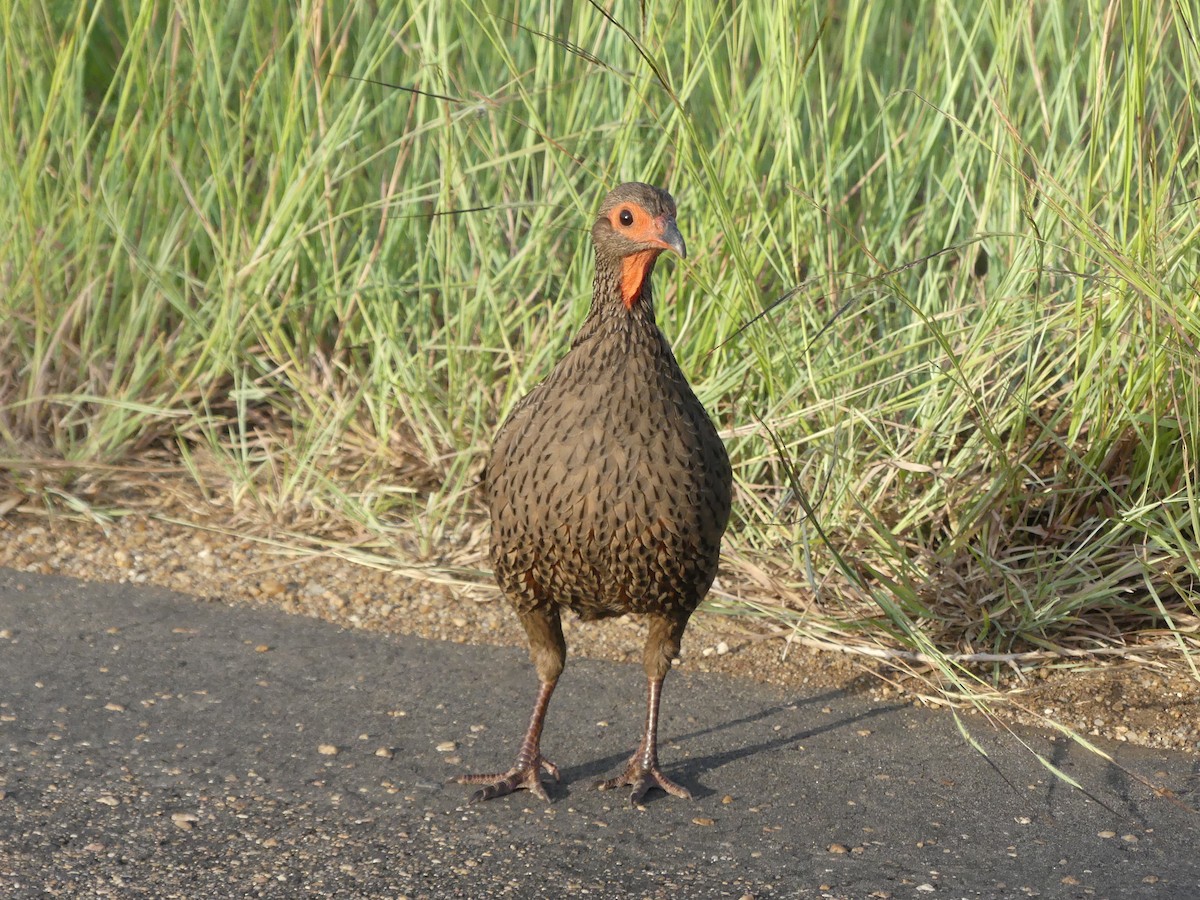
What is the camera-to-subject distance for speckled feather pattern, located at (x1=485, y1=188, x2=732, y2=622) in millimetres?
3203

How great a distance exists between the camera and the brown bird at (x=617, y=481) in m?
3.21

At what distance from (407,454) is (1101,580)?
2.24 meters

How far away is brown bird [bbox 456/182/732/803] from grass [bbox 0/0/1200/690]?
0.65 m

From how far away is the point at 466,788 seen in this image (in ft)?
11.1

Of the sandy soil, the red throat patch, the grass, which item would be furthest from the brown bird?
the sandy soil

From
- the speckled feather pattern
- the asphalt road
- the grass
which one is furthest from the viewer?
the grass

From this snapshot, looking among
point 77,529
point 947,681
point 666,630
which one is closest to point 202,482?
point 77,529

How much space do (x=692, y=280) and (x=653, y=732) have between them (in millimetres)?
1751

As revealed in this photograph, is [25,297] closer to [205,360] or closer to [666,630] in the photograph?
[205,360]

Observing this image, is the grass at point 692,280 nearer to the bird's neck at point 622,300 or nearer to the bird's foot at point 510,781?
the bird's neck at point 622,300

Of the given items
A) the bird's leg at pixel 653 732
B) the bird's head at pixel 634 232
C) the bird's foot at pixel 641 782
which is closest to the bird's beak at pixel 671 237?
the bird's head at pixel 634 232

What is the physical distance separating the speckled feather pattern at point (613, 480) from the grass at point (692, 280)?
73 centimetres

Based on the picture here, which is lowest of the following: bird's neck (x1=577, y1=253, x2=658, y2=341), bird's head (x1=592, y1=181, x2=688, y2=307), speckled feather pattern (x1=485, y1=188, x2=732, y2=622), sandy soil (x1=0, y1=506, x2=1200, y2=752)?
sandy soil (x1=0, y1=506, x2=1200, y2=752)

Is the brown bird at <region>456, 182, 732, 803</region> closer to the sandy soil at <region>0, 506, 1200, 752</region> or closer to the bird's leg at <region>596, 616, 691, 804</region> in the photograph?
the bird's leg at <region>596, 616, 691, 804</region>
